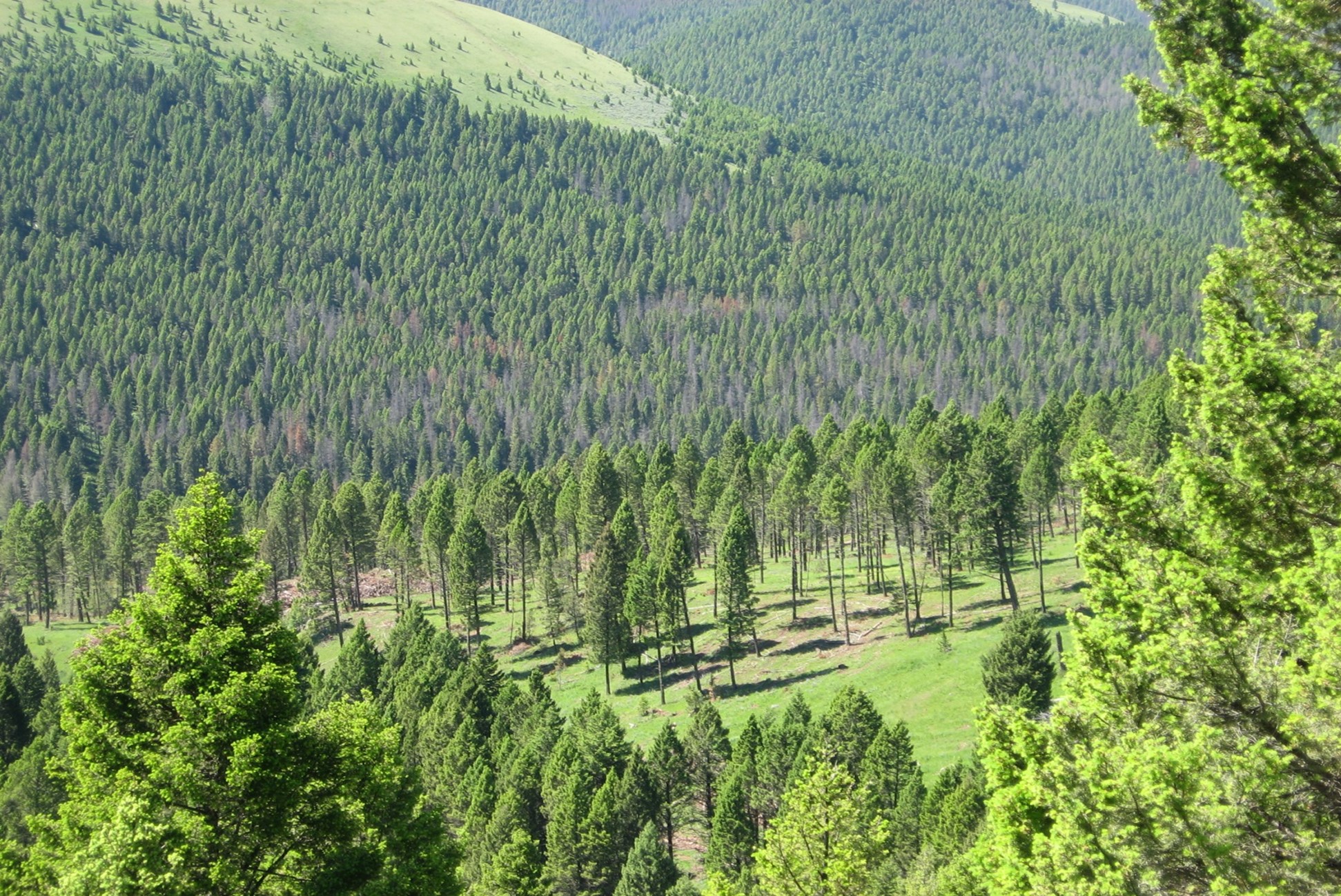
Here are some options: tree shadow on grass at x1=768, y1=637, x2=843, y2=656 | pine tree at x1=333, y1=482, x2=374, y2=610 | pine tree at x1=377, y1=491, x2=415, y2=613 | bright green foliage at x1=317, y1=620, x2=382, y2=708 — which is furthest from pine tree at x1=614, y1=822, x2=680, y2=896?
pine tree at x1=333, y1=482, x2=374, y2=610

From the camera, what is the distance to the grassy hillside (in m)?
68.4

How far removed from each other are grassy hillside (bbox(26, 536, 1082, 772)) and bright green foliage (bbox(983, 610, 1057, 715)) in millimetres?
7293

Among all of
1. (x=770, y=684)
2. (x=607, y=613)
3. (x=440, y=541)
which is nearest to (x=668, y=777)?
(x=770, y=684)

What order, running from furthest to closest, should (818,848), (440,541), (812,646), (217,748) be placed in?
(440,541)
(812,646)
(818,848)
(217,748)

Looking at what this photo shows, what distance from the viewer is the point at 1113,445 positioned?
92250 millimetres

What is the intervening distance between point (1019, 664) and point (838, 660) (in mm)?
27313

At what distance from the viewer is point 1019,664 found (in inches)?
2119

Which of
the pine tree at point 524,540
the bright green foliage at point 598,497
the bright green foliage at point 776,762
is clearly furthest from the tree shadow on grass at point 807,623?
the bright green foliage at point 776,762

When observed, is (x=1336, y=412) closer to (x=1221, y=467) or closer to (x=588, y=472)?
(x=1221, y=467)

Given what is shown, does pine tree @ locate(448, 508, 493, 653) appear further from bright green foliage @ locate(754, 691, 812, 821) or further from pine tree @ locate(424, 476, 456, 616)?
bright green foliage @ locate(754, 691, 812, 821)

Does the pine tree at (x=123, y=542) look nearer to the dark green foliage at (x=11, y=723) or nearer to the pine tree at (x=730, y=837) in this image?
the dark green foliage at (x=11, y=723)

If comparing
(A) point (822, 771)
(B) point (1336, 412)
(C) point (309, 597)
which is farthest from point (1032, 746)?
(C) point (309, 597)

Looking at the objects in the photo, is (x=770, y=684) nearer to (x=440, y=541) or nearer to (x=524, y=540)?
(x=524, y=540)

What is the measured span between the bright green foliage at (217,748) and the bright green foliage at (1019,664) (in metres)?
41.1
